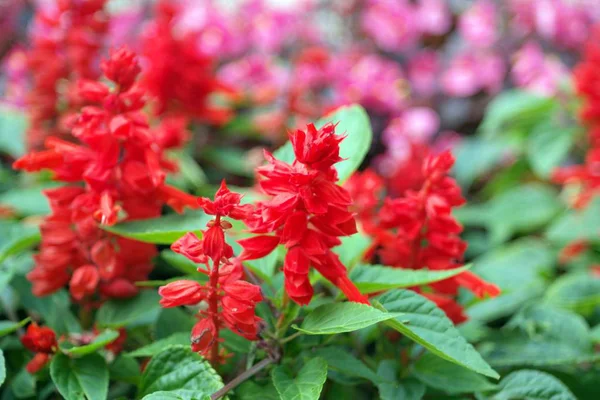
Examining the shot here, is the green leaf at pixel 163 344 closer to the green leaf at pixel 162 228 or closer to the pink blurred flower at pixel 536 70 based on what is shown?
the green leaf at pixel 162 228

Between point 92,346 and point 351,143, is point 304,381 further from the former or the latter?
point 351,143

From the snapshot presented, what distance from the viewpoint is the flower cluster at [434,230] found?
2.95 feet

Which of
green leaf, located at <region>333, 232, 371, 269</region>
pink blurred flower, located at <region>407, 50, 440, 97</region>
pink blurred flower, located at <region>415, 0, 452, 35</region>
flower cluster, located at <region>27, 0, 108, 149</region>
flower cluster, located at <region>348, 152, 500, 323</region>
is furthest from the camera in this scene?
pink blurred flower, located at <region>415, 0, 452, 35</region>

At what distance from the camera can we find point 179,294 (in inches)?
28.8

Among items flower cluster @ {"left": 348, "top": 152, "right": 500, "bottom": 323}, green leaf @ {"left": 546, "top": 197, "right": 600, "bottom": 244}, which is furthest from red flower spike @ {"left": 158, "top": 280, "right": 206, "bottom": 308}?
green leaf @ {"left": 546, "top": 197, "right": 600, "bottom": 244}

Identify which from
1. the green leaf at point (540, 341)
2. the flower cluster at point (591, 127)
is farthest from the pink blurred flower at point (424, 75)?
the green leaf at point (540, 341)

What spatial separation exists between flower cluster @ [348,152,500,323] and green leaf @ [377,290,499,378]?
0.12 metres

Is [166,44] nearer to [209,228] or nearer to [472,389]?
[209,228]

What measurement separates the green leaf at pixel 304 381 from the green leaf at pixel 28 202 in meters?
0.74

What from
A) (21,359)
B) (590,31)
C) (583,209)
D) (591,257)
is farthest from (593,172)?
(590,31)

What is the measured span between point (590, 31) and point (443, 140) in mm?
888

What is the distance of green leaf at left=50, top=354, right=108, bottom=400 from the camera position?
0.79 metres

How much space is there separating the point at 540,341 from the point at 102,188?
0.75 metres

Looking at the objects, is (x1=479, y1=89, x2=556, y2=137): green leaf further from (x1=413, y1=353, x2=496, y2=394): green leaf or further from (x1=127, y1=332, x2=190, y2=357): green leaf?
(x1=127, y1=332, x2=190, y2=357): green leaf
